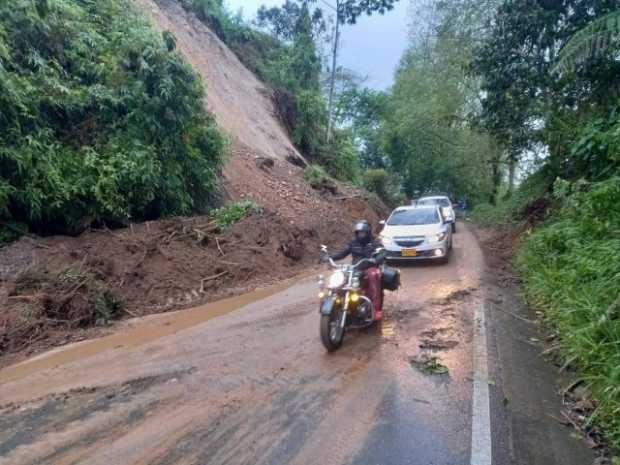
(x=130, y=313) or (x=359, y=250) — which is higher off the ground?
(x=359, y=250)

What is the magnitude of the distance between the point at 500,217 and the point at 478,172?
15724 millimetres

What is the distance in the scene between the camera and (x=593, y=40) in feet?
30.6

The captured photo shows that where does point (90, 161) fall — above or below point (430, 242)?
above

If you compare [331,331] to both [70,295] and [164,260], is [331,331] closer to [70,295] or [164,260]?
[70,295]

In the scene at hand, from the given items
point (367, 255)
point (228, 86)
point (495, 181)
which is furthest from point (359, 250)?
point (495, 181)

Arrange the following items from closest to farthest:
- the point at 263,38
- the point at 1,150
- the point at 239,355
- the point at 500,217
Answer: the point at 239,355, the point at 1,150, the point at 500,217, the point at 263,38

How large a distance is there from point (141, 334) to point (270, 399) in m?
3.70

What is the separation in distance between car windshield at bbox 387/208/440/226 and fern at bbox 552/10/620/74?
4966 mm

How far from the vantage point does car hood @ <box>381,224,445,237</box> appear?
1219 cm

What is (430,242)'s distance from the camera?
39.3 ft

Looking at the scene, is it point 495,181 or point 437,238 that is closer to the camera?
point 437,238

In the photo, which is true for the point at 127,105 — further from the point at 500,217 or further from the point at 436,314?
the point at 500,217

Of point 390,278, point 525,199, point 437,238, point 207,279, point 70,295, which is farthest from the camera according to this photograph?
point 525,199

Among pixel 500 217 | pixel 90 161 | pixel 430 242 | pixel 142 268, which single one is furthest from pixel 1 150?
pixel 500 217
